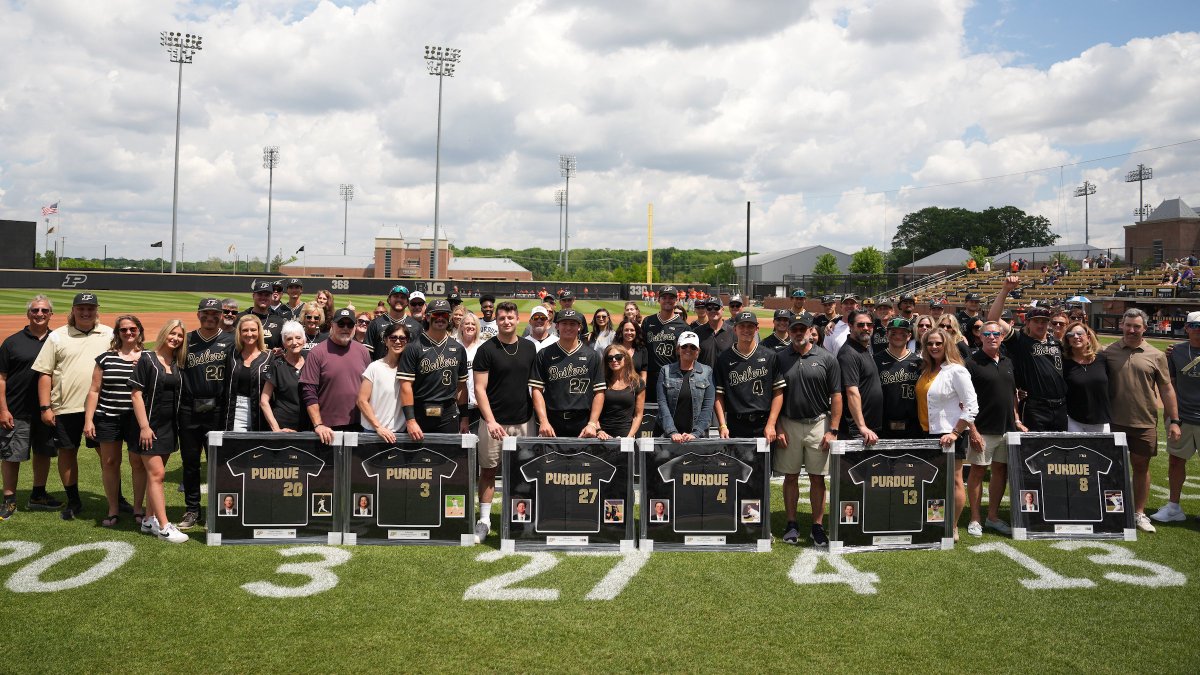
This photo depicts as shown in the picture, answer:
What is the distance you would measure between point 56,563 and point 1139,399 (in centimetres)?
926

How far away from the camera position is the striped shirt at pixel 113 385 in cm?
628

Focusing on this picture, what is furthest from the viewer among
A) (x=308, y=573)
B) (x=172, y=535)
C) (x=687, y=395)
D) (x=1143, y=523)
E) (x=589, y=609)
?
(x=1143, y=523)

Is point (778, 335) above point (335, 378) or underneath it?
above

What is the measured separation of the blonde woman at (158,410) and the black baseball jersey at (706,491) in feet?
13.4

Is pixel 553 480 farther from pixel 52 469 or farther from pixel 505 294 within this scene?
pixel 505 294

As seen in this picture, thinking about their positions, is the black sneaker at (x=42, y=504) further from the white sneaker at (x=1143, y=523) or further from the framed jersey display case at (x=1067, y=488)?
the white sneaker at (x=1143, y=523)

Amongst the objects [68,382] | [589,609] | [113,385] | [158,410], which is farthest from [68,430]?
[589,609]

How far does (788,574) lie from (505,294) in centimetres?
5166

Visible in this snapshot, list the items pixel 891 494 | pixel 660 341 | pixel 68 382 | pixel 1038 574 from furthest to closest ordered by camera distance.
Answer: pixel 660 341 < pixel 68 382 < pixel 891 494 < pixel 1038 574

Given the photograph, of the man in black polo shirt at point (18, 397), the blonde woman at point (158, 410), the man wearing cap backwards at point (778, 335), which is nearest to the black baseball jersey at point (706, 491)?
the man wearing cap backwards at point (778, 335)

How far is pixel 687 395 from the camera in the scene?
254 inches

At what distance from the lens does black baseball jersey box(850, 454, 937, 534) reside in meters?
6.33

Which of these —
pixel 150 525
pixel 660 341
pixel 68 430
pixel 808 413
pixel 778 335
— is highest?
pixel 778 335

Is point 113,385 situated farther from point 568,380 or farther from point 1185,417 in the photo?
point 1185,417
